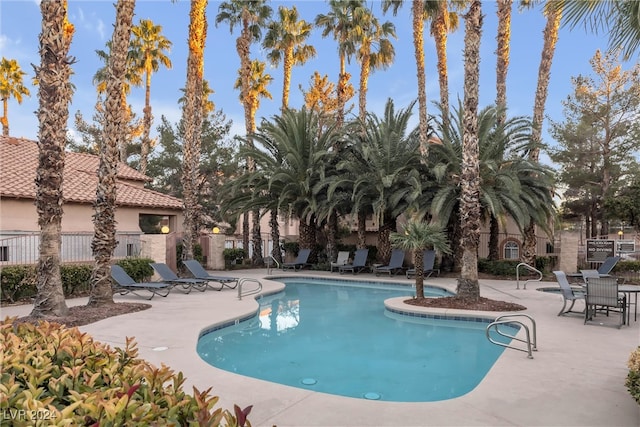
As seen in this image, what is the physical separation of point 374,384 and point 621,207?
23769 millimetres

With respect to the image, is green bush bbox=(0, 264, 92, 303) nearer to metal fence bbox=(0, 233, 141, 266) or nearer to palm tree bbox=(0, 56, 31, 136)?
metal fence bbox=(0, 233, 141, 266)

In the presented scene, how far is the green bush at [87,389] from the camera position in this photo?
2072 mm

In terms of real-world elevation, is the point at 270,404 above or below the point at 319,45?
below

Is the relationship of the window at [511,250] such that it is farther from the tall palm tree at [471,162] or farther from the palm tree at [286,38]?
the palm tree at [286,38]

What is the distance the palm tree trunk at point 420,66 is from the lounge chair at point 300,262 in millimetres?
7578

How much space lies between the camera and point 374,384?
6570mm

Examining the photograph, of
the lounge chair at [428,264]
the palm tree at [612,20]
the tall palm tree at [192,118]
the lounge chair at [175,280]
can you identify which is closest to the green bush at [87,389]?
the palm tree at [612,20]

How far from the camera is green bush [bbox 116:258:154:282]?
590 inches

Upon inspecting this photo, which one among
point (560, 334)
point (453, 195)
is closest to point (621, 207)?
point (453, 195)

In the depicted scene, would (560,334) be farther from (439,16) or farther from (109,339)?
(439,16)

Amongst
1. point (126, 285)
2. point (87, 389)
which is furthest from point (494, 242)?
point (87, 389)

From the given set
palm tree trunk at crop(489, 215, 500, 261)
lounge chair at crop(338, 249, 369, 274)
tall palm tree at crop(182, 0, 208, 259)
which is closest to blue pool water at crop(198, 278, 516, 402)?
lounge chair at crop(338, 249, 369, 274)

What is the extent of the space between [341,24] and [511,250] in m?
15.6

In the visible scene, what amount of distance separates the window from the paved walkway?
13.8 meters
